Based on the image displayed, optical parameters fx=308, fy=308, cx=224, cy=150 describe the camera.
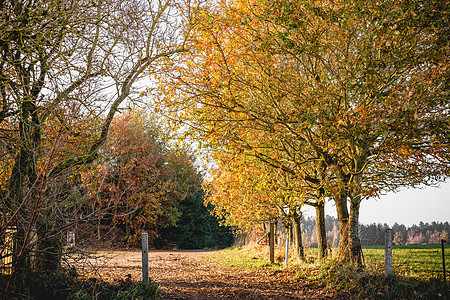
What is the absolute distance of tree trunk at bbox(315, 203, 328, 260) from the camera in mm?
11781

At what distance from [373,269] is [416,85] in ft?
17.0

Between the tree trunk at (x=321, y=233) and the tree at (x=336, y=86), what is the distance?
1753mm

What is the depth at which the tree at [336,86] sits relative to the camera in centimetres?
689

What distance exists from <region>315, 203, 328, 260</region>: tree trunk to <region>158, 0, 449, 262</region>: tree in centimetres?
175

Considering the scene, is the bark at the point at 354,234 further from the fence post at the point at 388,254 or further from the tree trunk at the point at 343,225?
the fence post at the point at 388,254

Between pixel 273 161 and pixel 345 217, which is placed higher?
pixel 273 161

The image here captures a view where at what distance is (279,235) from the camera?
18.5 m

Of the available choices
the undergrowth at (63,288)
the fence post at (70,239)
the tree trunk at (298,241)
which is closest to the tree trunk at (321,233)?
the tree trunk at (298,241)

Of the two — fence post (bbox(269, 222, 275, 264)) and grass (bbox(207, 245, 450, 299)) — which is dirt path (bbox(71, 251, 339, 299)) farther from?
fence post (bbox(269, 222, 275, 264))

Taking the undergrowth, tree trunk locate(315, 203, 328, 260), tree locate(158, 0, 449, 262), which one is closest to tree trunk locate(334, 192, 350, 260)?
tree locate(158, 0, 449, 262)

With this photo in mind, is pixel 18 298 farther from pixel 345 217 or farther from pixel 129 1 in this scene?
pixel 345 217

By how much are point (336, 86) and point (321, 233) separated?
631 cm

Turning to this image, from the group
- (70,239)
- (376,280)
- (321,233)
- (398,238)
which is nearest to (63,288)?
(70,239)

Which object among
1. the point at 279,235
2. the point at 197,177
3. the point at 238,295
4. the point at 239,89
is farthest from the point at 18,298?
the point at 197,177
